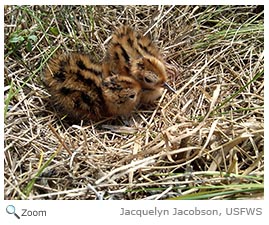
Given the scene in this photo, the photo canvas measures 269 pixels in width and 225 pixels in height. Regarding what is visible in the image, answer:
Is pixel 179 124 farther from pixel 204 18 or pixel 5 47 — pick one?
pixel 5 47
